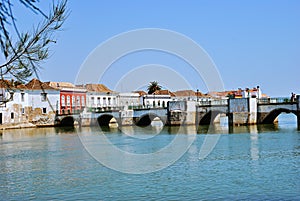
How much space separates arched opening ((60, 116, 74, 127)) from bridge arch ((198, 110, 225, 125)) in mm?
20147

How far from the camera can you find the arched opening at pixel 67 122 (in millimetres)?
63656

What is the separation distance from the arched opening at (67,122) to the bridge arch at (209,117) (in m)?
20.1

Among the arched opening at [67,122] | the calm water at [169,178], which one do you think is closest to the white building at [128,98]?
the arched opening at [67,122]

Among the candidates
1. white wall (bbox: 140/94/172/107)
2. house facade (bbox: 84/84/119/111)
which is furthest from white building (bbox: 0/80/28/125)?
white wall (bbox: 140/94/172/107)

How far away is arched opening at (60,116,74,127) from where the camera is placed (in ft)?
209

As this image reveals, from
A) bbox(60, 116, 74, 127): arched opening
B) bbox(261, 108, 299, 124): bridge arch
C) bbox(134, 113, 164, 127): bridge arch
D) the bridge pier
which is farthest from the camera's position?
bbox(60, 116, 74, 127): arched opening

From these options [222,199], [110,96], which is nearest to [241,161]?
[222,199]

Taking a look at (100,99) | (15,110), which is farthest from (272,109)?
(100,99)

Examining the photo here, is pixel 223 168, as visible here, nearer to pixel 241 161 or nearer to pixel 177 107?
pixel 241 161

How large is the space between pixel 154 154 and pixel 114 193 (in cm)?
1030

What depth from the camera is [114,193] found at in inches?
554

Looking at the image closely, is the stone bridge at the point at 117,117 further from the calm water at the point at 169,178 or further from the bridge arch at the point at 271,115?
the calm water at the point at 169,178

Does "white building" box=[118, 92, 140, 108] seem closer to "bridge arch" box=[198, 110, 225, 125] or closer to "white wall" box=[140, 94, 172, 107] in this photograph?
"white wall" box=[140, 94, 172, 107]

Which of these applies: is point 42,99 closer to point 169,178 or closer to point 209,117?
point 209,117
